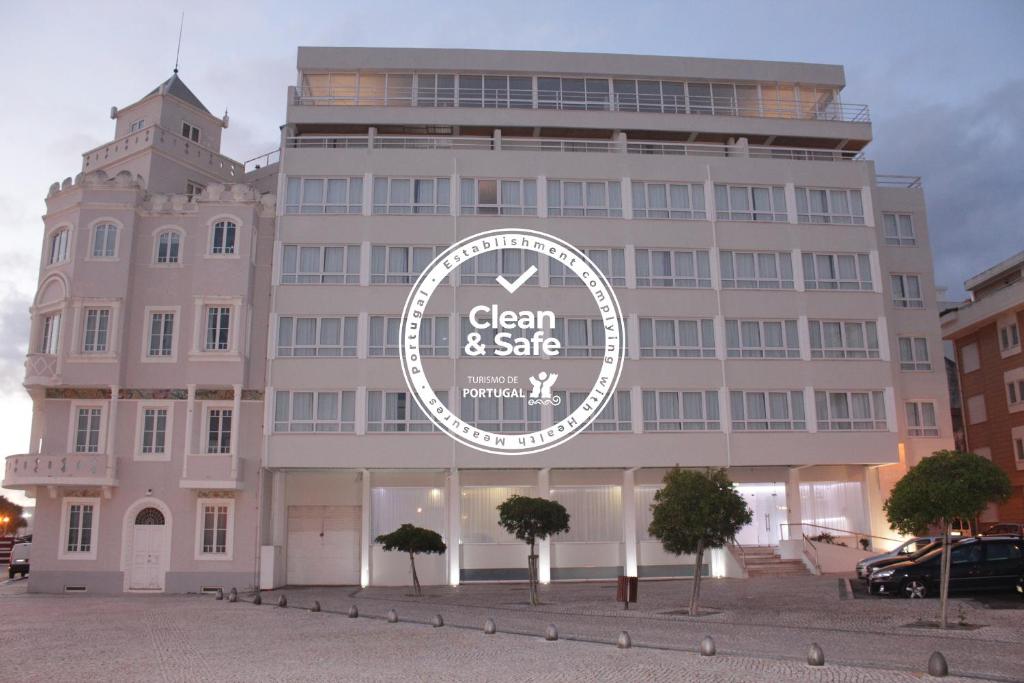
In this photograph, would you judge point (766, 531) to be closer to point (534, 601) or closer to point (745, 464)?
point (745, 464)

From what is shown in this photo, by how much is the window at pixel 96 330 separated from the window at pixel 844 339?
2738 cm

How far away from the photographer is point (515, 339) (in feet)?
116

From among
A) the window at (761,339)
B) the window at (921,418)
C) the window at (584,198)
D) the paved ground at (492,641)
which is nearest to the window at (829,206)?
the window at (761,339)

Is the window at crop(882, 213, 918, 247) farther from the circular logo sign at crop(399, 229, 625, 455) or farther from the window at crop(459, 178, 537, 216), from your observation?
the window at crop(459, 178, 537, 216)

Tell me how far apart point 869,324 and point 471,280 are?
16319 mm

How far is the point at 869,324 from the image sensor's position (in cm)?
3712

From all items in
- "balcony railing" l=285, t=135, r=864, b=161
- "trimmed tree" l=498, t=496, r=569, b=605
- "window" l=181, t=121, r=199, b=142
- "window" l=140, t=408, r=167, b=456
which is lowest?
"trimmed tree" l=498, t=496, r=569, b=605

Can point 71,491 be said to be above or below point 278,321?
below

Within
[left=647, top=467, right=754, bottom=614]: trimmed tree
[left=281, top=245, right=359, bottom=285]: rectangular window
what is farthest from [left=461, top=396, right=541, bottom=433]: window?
[left=647, top=467, right=754, bottom=614]: trimmed tree

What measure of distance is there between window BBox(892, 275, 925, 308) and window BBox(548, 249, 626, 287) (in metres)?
12.6

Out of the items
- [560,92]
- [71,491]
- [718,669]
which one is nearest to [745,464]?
[560,92]

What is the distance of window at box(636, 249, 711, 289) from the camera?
36500mm

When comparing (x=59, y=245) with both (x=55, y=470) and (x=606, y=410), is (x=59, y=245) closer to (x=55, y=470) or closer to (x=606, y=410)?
(x=55, y=470)

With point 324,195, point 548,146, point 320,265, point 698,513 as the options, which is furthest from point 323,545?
point 548,146
